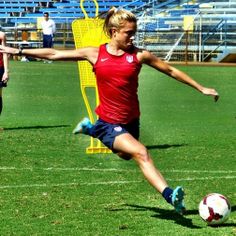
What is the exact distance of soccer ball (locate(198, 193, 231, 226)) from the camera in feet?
25.4

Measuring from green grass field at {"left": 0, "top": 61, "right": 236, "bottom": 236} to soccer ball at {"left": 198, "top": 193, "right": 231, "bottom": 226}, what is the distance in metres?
0.07

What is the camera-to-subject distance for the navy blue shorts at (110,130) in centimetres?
845

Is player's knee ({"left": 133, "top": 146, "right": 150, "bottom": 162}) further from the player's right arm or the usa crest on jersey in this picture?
the player's right arm

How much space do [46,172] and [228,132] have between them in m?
5.87

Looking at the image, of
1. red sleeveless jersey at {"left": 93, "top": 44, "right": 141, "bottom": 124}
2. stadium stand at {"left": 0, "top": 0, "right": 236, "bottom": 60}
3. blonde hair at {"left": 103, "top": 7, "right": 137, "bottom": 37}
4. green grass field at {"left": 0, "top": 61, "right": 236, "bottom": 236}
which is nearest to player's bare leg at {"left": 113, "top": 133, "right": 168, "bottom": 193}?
red sleeveless jersey at {"left": 93, "top": 44, "right": 141, "bottom": 124}

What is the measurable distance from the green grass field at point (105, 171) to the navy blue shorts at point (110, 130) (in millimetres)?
700

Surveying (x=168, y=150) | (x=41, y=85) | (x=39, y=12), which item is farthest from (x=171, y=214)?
(x=39, y=12)

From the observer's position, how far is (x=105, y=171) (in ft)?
36.5

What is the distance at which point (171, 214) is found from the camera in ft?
27.7

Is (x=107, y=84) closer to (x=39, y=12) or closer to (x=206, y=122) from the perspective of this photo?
(x=206, y=122)

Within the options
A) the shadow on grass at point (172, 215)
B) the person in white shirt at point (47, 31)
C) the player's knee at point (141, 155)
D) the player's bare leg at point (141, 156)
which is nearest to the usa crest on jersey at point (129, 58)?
the player's bare leg at point (141, 156)

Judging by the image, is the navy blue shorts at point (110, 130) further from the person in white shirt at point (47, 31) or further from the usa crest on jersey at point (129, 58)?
the person in white shirt at point (47, 31)

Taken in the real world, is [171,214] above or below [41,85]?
above

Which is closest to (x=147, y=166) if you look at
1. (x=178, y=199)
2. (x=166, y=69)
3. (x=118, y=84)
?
(x=178, y=199)
